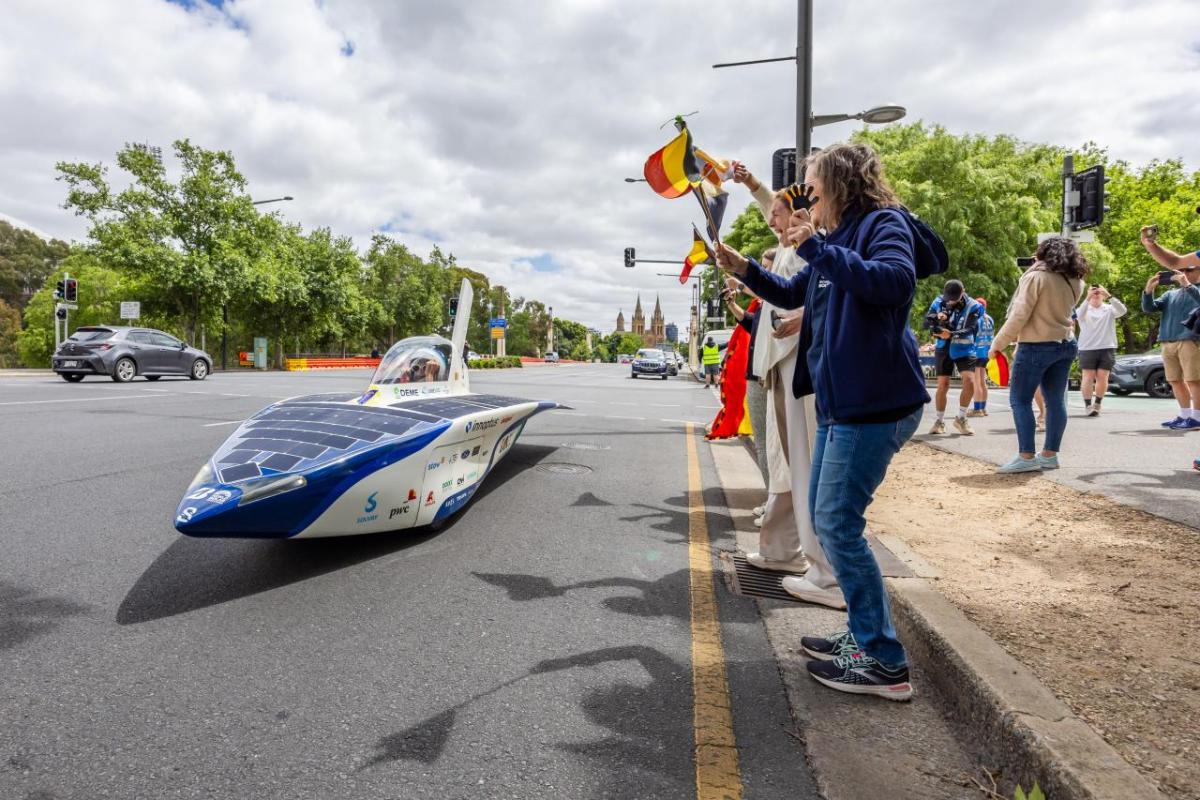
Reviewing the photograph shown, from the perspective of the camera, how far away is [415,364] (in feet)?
17.2

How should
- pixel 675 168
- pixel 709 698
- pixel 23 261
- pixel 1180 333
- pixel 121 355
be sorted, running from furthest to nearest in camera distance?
pixel 23 261
pixel 121 355
pixel 1180 333
pixel 675 168
pixel 709 698

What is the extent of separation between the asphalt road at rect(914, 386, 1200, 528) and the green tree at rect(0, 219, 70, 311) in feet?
320

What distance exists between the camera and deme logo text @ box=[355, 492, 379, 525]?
11.4 ft

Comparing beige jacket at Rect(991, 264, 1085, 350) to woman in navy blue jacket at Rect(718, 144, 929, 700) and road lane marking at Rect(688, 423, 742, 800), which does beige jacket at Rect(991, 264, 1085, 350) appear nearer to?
road lane marking at Rect(688, 423, 742, 800)

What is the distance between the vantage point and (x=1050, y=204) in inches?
1222

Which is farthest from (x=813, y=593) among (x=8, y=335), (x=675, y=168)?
(x=8, y=335)

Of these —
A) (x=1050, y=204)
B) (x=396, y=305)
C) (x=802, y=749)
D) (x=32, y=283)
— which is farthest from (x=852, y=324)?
(x=32, y=283)

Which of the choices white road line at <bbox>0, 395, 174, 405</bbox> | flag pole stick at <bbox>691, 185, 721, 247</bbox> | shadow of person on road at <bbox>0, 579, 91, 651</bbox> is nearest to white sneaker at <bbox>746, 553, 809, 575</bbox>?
flag pole stick at <bbox>691, 185, 721, 247</bbox>

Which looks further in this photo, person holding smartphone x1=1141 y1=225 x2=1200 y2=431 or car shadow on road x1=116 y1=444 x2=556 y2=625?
person holding smartphone x1=1141 y1=225 x2=1200 y2=431

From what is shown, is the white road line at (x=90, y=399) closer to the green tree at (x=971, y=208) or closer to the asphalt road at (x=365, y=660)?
the asphalt road at (x=365, y=660)

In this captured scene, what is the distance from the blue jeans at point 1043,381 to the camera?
533cm

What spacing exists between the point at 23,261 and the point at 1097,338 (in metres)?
101

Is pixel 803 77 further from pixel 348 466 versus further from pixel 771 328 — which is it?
pixel 348 466

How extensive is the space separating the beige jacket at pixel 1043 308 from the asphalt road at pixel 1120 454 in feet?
3.87
